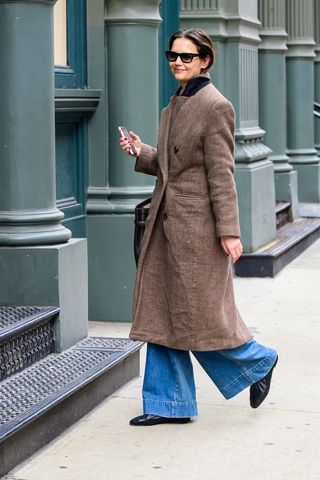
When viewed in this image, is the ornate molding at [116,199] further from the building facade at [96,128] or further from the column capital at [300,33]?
the column capital at [300,33]

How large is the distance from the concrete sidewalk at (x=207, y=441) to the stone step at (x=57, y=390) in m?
0.06

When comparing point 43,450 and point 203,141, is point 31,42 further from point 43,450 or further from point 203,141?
point 43,450

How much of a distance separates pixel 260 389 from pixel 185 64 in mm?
1618

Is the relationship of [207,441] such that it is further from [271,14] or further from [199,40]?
[271,14]

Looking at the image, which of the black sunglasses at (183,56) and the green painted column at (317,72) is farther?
the green painted column at (317,72)

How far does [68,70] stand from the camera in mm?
8445

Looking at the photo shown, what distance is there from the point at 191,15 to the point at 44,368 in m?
5.39

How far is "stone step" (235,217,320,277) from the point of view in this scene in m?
11.0

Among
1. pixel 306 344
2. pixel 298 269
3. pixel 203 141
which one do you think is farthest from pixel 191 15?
pixel 203 141

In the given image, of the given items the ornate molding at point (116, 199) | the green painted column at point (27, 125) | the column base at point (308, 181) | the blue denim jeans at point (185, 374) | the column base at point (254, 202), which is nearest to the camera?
the blue denim jeans at point (185, 374)

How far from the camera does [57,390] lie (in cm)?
570

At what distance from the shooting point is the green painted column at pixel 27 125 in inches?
253

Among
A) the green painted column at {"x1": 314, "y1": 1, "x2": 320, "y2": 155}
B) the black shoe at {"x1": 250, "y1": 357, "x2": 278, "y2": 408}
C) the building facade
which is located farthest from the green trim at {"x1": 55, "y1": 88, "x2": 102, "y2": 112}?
the green painted column at {"x1": 314, "y1": 1, "x2": 320, "y2": 155}

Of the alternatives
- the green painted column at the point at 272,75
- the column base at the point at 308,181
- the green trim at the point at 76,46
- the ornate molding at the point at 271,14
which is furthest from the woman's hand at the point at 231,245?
the column base at the point at 308,181
